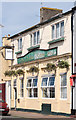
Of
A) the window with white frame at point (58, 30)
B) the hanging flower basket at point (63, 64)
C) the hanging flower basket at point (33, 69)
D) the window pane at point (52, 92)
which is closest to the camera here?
the hanging flower basket at point (63, 64)

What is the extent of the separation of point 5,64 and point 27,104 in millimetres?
6617

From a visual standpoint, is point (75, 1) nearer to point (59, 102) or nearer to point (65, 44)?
point (65, 44)

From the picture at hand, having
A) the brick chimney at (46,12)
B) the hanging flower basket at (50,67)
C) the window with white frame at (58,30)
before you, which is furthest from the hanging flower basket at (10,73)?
the window with white frame at (58,30)

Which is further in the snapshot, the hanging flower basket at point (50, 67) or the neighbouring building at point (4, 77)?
the neighbouring building at point (4, 77)

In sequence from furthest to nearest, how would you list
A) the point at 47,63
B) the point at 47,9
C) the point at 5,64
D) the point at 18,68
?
the point at 5,64 < the point at 18,68 < the point at 47,9 < the point at 47,63

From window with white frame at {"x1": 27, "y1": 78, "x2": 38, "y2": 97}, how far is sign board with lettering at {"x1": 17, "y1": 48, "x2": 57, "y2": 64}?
1.96 metres

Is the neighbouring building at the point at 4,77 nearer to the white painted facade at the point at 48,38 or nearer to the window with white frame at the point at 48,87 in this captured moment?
the white painted facade at the point at 48,38

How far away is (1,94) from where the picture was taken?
105 feet

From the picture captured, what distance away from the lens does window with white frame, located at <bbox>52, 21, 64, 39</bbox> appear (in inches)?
887

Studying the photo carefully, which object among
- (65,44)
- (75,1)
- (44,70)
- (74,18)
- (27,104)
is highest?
(75,1)

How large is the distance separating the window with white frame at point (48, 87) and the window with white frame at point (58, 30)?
11.0ft

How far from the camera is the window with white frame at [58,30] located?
73.9 ft

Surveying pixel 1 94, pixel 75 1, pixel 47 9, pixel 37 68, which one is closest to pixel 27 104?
pixel 37 68

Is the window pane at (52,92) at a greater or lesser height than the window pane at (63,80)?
lesser
